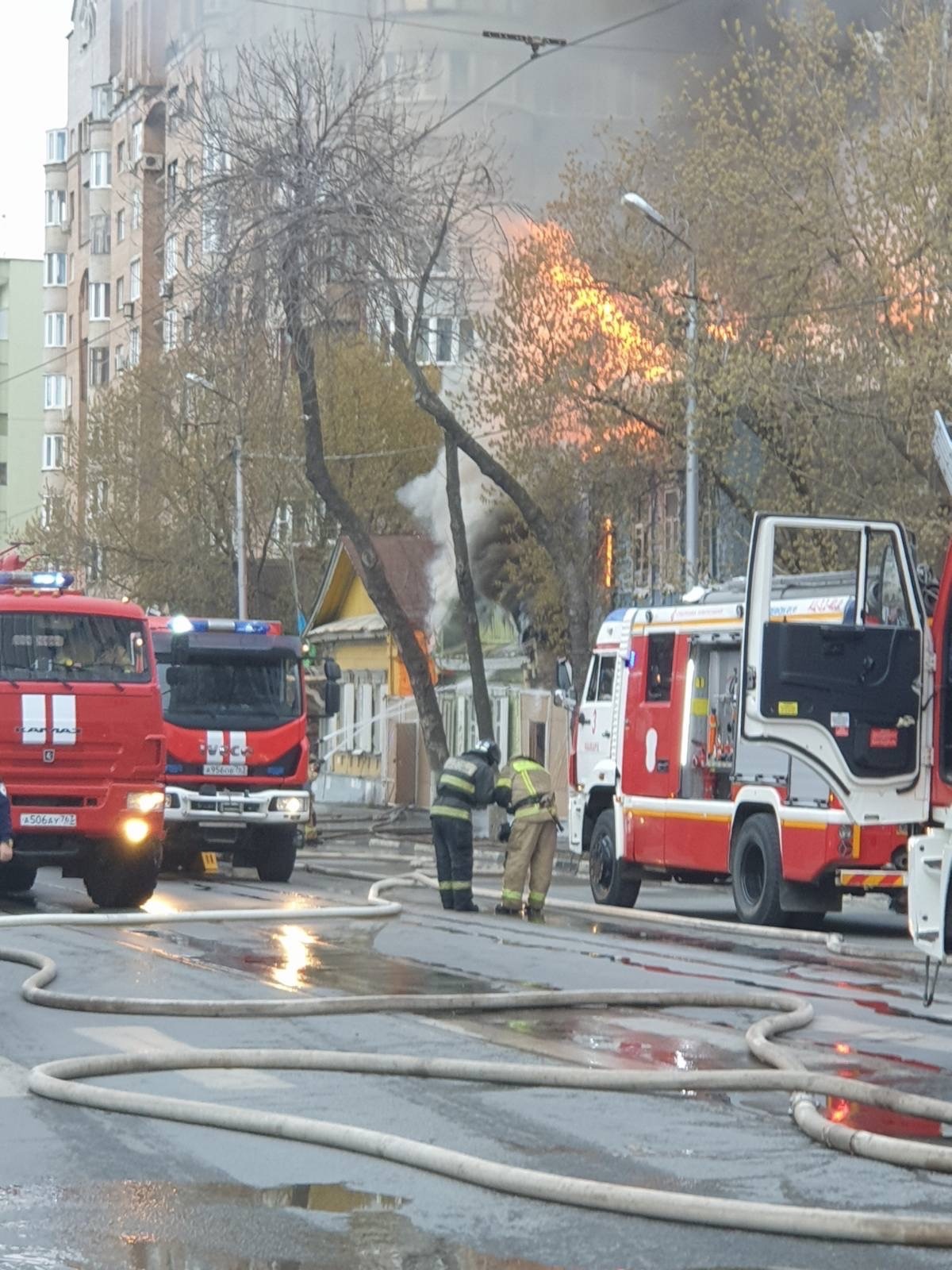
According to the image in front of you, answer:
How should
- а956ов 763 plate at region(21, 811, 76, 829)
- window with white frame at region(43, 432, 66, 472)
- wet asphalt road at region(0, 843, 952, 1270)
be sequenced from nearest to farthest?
1. wet asphalt road at region(0, 843, 952, 1270)
2. а956ов 763 plate at region(21, 811, 76, 829)
3. window with white frame at region(43, 432, 66, 472)

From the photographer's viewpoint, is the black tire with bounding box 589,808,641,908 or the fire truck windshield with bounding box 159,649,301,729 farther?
the fire truck windshield with bounding box 159,649,301,729

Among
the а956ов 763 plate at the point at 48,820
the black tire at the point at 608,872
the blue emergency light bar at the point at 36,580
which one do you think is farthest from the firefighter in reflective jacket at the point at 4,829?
the black tire at the point at 608,872

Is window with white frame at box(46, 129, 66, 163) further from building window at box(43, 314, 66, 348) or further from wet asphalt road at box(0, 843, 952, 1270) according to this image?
wet asphalt road at box(0, 843, 952, 1270)

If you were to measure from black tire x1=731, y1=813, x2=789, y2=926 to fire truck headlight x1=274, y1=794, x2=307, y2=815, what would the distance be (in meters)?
6.11

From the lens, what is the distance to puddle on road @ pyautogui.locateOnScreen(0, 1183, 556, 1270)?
216 inches

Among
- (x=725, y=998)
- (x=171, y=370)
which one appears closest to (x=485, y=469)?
(x=725, y=998)

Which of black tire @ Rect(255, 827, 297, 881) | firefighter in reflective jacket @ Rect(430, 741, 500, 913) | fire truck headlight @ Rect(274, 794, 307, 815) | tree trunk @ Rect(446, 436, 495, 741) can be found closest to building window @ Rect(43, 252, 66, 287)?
tree trunk @ Rect(446, 436, 495, 741)

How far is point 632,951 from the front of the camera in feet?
47.0

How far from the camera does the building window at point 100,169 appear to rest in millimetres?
78562

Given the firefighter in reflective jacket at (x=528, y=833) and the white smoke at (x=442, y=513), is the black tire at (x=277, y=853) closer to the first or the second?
the firefighter in reflective jacket at (x=528, y=833)

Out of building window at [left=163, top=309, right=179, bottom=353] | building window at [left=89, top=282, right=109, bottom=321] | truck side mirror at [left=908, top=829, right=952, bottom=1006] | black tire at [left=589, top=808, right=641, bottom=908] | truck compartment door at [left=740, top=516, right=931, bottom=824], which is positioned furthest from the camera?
building window at [left=89, top=282, right=109, bottom=321]

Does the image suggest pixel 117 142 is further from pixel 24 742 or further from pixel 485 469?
pixel 24 742

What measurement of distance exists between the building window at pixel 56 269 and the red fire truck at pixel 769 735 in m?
64.3

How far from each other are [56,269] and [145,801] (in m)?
70.6
